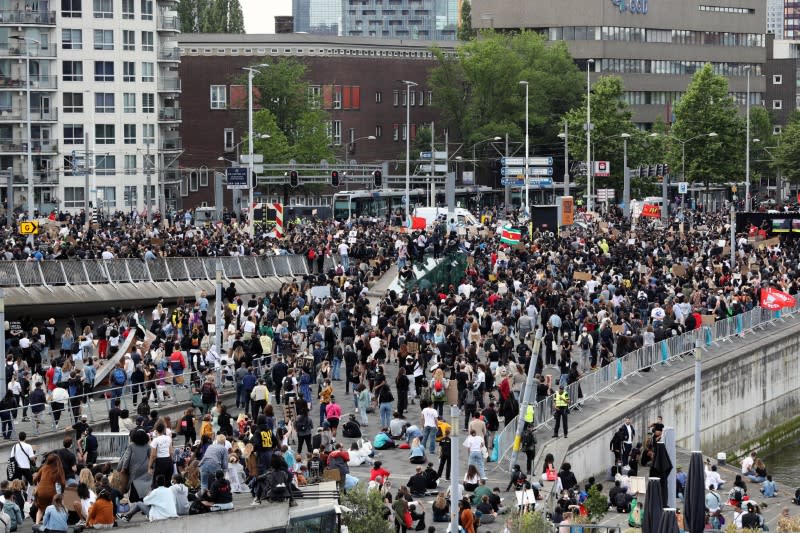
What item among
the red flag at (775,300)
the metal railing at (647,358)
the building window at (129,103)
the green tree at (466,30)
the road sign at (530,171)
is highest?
the green tree at (466,30)

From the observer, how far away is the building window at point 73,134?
106 metres

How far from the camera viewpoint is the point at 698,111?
378 feet

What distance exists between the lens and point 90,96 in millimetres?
106312

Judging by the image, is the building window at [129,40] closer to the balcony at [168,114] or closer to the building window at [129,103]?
the building window at [129,103]

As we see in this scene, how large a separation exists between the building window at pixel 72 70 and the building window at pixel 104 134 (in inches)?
138

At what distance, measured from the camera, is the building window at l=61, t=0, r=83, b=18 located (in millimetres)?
104812

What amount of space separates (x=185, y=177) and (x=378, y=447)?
89.4 metres

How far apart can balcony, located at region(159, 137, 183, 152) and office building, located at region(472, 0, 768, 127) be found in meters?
35.1

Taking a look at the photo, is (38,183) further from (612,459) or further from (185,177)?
(612,459)

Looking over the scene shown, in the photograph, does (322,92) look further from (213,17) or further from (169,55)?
(213,17)

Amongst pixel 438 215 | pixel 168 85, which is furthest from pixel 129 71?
pixel 438 215

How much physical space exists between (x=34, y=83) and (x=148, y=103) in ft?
28.1

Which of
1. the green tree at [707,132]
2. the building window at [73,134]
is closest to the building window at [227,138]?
the building window at [73,134]

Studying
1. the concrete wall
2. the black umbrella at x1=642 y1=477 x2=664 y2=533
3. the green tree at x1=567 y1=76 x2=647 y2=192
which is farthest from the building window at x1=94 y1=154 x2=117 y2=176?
the black umbrella at x1=642 y1=477 x2=664 y2=533
